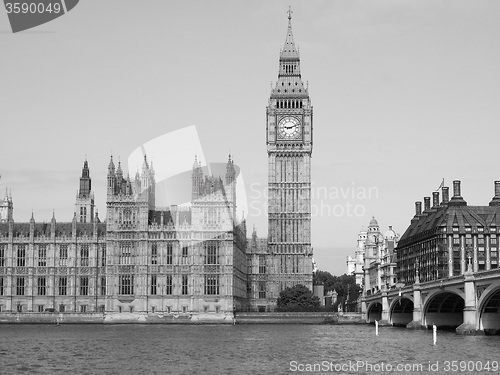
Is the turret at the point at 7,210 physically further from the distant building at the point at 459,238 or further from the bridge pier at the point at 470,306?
the bridge pier at the point at 470,306

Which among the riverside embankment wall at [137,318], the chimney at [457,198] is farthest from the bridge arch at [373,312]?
the chimney at [457,198]

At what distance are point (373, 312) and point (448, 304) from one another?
4769 cm

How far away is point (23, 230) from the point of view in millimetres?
154375

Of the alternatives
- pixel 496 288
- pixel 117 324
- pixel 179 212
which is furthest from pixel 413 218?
pixel 496 288

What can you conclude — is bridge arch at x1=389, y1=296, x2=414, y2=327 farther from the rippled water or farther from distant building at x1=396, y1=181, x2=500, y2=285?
the rippled water

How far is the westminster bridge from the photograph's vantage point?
90.9 m

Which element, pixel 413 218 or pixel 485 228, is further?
pixel 413 218

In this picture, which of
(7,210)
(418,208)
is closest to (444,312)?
(418,208)

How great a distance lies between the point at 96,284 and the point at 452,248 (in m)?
52.8

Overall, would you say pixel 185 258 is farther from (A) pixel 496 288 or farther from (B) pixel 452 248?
(A) pixel 496 288

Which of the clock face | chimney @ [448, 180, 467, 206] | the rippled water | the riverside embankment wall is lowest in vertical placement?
the rippled water

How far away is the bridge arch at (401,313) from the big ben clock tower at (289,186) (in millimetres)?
31240

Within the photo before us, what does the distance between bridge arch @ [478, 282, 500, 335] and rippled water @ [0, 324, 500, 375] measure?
2.94m

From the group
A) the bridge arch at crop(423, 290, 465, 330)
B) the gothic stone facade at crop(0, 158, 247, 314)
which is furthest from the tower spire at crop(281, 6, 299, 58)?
the bridge arch at crop(423, 290, 465, 330)
